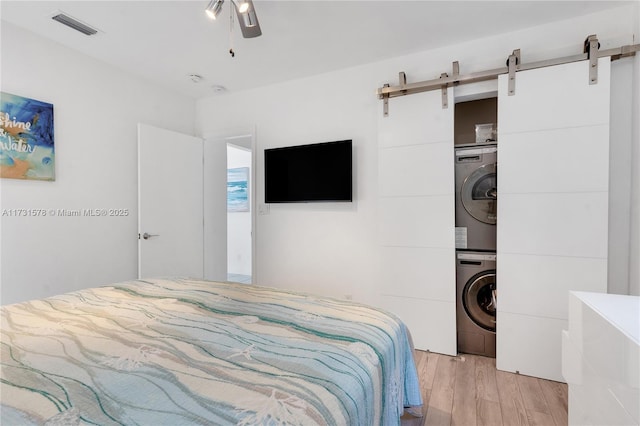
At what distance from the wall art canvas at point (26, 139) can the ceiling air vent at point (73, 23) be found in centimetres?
64

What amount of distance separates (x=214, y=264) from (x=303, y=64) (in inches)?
108

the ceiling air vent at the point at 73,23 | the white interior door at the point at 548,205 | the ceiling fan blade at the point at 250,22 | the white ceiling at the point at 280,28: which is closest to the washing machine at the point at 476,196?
the white interior door at the point at 548,205

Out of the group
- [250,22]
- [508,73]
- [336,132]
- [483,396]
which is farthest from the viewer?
[336,132]

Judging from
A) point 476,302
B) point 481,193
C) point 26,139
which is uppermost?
point 26,139

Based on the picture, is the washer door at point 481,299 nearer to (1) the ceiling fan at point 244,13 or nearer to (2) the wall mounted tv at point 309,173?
(2) the wall mounted tv at point 309,173

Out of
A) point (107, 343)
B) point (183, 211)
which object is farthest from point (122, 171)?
point (107, 343)

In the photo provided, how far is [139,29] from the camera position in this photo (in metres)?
2.33

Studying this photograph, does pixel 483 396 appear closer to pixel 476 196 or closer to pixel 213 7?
pixel 476 196

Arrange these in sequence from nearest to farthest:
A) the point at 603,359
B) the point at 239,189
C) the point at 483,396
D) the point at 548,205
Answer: the point at 603,359, the point at 483,396, the point at 548,205, the point at 239,189

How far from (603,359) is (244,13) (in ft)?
7.28

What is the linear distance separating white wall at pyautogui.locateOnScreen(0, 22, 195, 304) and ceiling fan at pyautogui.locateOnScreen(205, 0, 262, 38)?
5.91ft

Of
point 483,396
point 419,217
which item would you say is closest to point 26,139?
point 419,217

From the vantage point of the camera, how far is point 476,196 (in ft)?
8.53

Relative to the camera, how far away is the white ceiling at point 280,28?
2.08 metres
